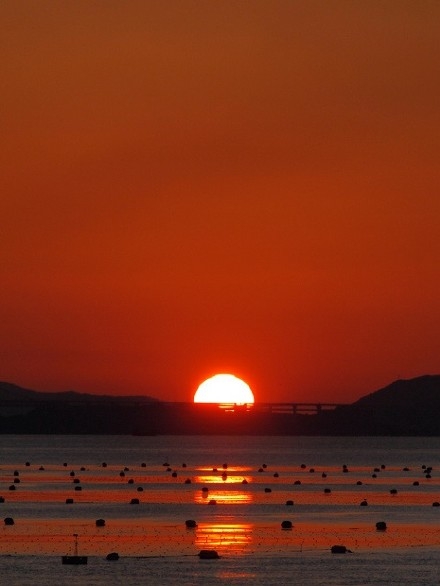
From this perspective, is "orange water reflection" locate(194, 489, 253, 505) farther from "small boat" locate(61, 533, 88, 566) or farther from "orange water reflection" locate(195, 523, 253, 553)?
"small boat" locate(61, 533, 88, 566)

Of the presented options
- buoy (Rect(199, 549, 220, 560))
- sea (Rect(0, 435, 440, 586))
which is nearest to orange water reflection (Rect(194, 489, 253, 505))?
sea (Rect(0, 435, 440, 586))

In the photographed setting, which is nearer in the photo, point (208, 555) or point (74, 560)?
point (74, 560)

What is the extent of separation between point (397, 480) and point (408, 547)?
240ft

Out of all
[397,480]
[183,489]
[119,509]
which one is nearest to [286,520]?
[119,509]

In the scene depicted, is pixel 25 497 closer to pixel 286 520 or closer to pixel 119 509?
pixel 119 509

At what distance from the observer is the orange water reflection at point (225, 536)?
63156 mm

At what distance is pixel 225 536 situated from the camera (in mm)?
68438

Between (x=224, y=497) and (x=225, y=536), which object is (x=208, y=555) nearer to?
(x=225, y=536)

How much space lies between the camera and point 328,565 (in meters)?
56.6

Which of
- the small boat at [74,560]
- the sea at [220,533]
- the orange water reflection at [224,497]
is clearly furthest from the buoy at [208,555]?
the orange water reflection at [224,497]

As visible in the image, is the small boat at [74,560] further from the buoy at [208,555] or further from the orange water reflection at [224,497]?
the orange water reflection at [224,497]

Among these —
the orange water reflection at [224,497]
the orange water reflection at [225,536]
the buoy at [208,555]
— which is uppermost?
the orange water reflection at [224,497]

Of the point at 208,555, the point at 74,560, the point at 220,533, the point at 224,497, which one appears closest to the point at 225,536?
the point at 220,533

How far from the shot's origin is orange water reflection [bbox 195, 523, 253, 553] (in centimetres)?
6316
